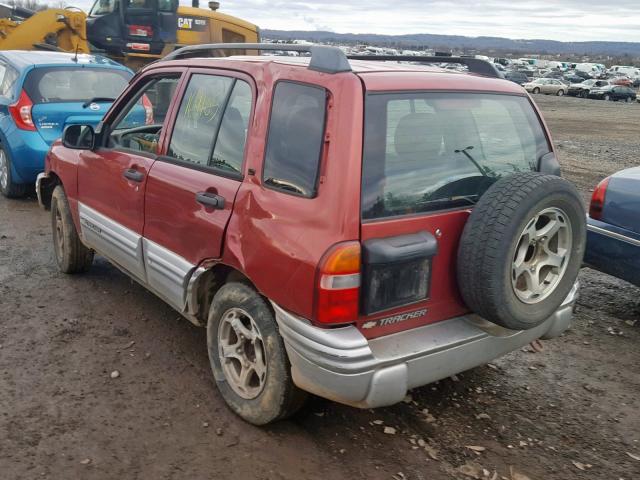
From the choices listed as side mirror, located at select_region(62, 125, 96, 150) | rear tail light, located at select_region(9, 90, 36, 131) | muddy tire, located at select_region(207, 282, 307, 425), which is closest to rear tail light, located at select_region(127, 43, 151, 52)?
rear tail light, located at select_region(9, 90, 36, 131)

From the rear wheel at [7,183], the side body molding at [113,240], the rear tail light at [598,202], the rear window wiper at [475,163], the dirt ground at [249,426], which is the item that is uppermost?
the rear window wiper at [475,163]

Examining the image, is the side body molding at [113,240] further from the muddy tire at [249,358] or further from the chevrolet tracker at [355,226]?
the muddy tire at [249,358]

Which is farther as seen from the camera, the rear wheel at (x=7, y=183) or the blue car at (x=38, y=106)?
the rear wheel at (x=7, y=183)

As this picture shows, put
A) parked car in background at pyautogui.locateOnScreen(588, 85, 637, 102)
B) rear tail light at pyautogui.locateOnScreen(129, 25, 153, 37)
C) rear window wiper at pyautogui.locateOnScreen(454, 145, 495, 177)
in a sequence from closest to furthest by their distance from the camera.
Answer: rear window wiper at pyautogui.locateOnScreen(454, 145, 495, 177)
rear tail light at pyautogui.locateOnScreen(129, 25, 153, 37)
parked car in background at pyautogui.locateOnScreen(588, 85, 637, 102)

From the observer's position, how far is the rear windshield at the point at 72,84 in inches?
289

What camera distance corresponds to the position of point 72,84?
25.0ft

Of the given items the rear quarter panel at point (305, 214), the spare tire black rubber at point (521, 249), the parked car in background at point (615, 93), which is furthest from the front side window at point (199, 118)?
the parked car in background at point (615, 93)

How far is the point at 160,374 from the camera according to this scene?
3.72 meters

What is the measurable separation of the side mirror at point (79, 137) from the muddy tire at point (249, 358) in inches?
72.1

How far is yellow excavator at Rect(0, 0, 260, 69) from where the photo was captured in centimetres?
1330

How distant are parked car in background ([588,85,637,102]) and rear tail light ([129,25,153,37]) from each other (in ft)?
123

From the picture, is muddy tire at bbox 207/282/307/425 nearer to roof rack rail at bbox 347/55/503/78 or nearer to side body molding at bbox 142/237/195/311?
side body molding at bbox 142/237/195/311

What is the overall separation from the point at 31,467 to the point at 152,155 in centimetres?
186

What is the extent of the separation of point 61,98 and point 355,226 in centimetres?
608
